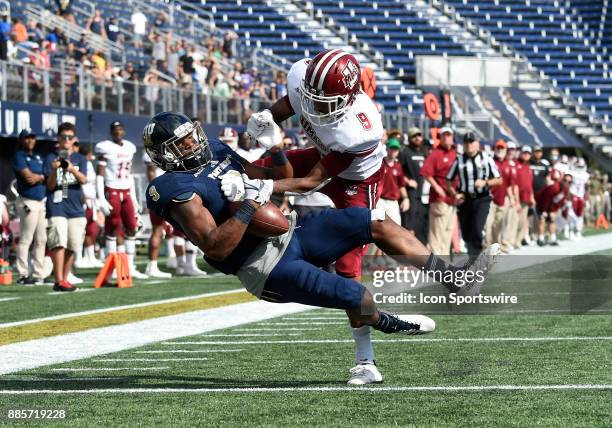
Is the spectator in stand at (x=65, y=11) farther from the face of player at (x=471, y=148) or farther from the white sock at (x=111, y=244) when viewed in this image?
the face of player at (x=471, y=148)

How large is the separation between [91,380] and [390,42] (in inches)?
1379

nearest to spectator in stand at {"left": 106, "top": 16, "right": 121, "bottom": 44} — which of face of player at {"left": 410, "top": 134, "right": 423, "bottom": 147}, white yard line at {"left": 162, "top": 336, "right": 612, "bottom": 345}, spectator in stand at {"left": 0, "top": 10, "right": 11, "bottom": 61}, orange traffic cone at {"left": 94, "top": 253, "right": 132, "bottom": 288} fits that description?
spectator in stand at {"left": 0, "top": 10, "right": 11, "bottom": 61}

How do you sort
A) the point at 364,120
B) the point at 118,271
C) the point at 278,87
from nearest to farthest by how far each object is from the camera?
the point at 364,120 < the point at 118,271 < the point at 278,87

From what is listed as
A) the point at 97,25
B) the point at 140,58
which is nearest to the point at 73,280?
the point at 140,58

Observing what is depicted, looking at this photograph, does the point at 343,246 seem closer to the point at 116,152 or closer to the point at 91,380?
the point at 91,380

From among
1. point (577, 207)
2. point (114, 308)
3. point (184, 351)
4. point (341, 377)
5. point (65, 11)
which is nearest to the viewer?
point (341, 377)

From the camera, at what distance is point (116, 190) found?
15.2 meters

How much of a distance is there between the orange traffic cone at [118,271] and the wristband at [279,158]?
7525mm

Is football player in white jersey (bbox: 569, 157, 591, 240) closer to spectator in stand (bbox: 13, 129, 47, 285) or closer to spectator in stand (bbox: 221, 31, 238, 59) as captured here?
spectator in stand (bbox: 221, 31, 238, 59)

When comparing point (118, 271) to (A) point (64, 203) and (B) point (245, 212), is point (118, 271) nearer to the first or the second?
(A) point (64, 203)

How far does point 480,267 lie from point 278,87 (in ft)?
70.2

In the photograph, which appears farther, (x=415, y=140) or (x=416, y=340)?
(x=415, y=140)

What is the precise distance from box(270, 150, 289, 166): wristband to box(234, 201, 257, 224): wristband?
973mm

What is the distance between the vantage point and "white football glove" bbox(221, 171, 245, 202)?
6.01 metres
